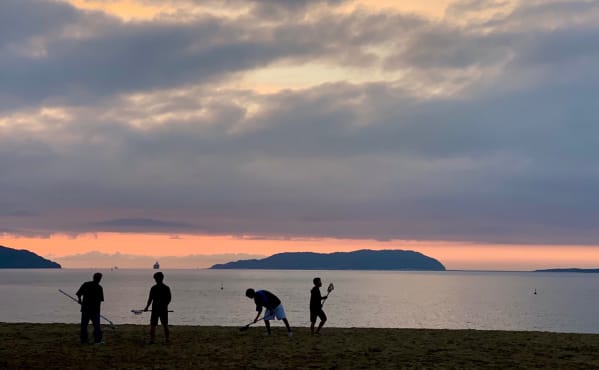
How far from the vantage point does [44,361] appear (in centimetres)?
1766

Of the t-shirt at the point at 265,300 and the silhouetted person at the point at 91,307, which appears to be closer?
the silhouetted person at the point at 91,307

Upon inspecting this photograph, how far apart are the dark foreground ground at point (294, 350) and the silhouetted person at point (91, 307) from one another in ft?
1.63

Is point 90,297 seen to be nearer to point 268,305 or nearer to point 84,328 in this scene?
point 84,328

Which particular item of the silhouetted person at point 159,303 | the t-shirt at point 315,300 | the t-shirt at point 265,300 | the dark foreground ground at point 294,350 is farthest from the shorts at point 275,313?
the silhouetted person at point 159,303

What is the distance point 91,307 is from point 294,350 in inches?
262

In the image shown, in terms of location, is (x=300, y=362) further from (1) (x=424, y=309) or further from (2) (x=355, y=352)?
(1) (x=424, y=309)

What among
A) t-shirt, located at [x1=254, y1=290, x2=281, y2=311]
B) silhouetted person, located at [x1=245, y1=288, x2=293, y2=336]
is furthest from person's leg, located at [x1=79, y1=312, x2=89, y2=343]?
t-shirt, located at [x1=254, y1=290, x2=281, y2=311]

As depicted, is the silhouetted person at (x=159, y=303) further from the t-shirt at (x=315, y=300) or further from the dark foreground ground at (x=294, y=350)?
the t-shirt at (x=315, y=300)

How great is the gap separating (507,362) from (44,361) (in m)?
12.5

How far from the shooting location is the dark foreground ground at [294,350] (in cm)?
1761

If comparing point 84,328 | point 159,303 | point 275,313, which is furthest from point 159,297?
point 275,313

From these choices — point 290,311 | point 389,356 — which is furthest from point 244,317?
point 389,356

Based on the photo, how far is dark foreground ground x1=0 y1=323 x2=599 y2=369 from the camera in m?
17.6

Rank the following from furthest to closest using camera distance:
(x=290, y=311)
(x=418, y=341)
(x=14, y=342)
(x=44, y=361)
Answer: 1. (x=290, y=311)
2. (x=418, y=341)
3. (x=14, y=342)
4. (x=44, y=361)
